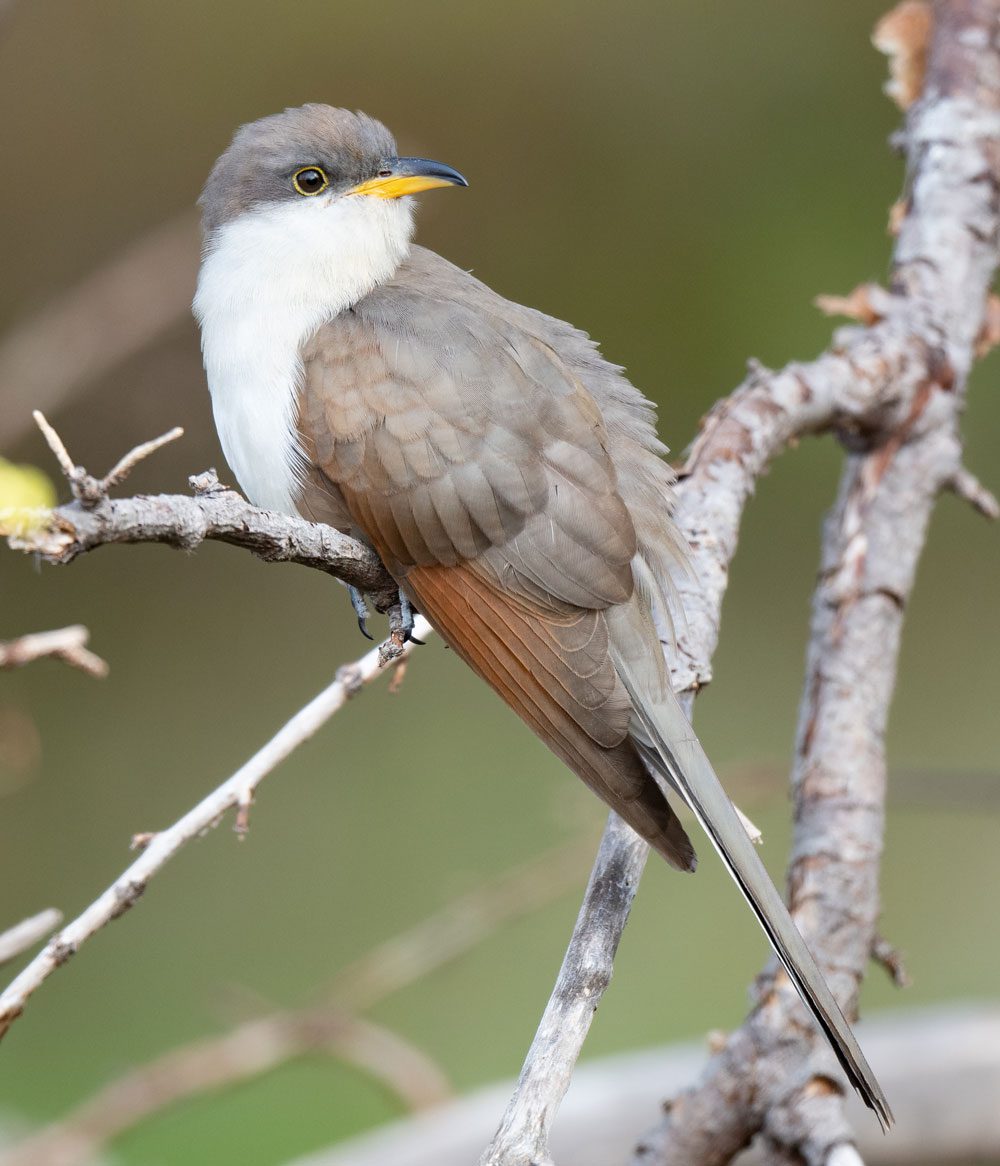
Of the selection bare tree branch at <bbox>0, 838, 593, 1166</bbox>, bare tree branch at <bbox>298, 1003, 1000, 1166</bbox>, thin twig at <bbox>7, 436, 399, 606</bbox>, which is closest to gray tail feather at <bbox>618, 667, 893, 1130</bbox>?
thin twig at <bbox>7, 436, 399, 606</bbox>

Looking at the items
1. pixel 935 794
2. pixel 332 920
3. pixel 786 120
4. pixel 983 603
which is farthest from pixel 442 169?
pixel 983 603

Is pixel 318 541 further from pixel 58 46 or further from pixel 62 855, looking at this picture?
pixel 62 855

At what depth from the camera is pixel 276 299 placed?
209cm

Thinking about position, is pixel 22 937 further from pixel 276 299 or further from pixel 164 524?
pixel 276 299

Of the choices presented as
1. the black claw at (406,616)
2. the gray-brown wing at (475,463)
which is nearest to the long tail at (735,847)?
the gray-brown wing at (475,463)

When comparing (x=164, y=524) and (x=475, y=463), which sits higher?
(x=475, y=463)

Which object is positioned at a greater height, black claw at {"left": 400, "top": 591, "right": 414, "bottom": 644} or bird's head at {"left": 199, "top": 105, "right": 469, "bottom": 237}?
bird's head at {"left": 199, "top": 105, "right": 469, "bottom": 237}

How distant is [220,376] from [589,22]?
7.90 ft

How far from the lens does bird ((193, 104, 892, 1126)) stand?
1.71m

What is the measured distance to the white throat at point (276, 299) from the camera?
6.43ft

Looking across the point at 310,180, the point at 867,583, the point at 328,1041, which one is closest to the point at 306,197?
the point at 310,180

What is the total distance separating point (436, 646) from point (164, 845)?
3561 mm

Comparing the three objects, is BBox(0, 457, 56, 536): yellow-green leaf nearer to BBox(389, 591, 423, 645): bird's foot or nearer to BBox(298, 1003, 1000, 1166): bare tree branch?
BBox(389, 591, 423, 645): bird's foot

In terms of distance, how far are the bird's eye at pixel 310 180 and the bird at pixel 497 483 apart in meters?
0.21
